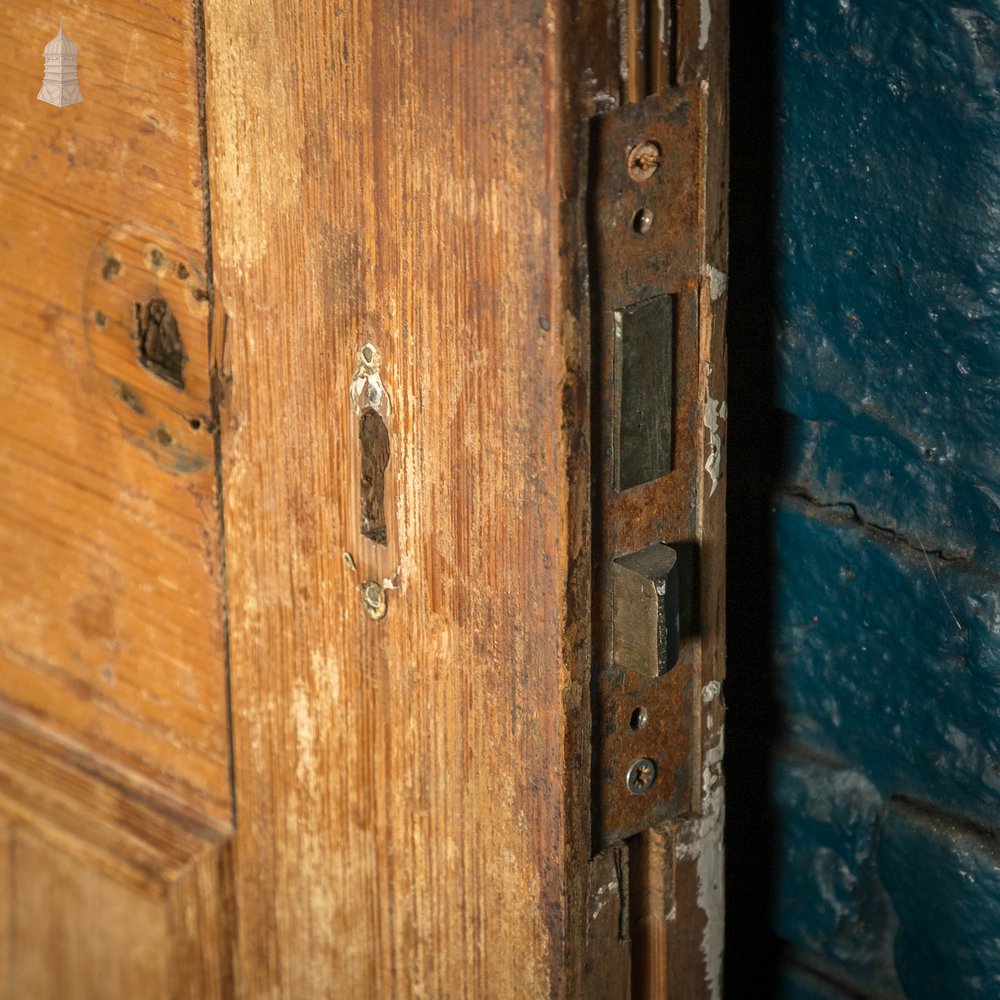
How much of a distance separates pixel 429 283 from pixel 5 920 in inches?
29.5

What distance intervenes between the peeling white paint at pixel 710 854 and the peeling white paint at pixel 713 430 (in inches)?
5.8

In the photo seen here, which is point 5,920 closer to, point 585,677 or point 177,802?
point 177,802

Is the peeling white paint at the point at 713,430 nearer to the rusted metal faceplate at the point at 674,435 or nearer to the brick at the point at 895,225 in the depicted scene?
the rusted metal faceplate at the point at 674,435

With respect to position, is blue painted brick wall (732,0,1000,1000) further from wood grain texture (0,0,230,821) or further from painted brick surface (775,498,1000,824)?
wood grain texture (0,0,230,821)

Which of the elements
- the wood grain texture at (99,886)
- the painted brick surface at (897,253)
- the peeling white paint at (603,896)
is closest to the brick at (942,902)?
the painted brick surface at (897,253)

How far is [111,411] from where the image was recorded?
3.49 feet

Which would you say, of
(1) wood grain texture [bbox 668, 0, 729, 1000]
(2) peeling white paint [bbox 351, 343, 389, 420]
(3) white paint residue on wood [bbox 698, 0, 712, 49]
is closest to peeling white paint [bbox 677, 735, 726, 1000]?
(1) wood grain texture [bbox 668, 0, 729, 1000]

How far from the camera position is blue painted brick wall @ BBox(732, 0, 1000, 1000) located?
97 centimetres

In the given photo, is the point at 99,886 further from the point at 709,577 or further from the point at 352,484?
the point at 709,577

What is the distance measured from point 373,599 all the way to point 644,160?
0.29 metres

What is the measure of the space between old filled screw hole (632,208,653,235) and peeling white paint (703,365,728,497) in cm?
8

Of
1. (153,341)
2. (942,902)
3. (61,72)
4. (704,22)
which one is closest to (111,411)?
(153,341)

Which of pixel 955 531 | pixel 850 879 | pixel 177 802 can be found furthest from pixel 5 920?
pixel 955 531

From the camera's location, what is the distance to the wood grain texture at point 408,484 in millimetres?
770
